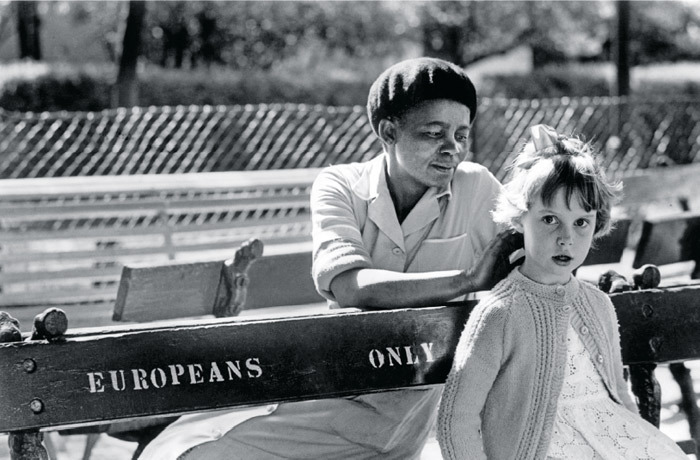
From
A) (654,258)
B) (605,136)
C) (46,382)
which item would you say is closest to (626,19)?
(605,136)

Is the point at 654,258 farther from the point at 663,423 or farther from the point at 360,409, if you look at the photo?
the point at 360,409

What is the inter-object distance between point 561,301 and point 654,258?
2.24 metres

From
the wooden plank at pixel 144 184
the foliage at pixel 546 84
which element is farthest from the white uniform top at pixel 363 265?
the foliage at pixel 546 84

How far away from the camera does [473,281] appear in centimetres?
266

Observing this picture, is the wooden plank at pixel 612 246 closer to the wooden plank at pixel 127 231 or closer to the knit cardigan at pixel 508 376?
the knit cardigan at pixel 508 376

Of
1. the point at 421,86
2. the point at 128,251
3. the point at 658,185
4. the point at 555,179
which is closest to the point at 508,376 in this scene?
the point at 555,179

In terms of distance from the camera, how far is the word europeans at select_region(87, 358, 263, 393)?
2.52 m

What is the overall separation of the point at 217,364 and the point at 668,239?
276 cm

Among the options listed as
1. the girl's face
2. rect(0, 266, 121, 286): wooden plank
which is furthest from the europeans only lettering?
rect(0, 266, 121, 286): wooden plank

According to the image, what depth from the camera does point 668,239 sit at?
4.71 m

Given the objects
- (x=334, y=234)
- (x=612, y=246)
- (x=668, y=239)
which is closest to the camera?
(x=334, y=234)

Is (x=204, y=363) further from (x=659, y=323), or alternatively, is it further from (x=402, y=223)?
(x=659, y=323)

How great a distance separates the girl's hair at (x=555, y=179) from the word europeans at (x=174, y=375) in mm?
748

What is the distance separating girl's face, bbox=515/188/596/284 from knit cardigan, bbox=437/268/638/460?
7 centimetres
